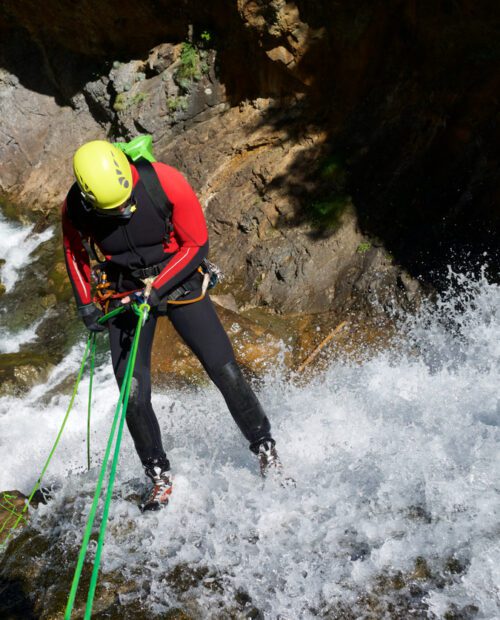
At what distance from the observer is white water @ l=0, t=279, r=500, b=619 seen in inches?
130

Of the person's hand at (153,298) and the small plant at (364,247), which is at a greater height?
the person's hand at (153,298)

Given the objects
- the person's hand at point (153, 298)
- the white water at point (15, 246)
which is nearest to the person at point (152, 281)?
the person's hand at point (153, 298)

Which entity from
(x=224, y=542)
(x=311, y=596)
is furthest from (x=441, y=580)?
(x=224, y=542)

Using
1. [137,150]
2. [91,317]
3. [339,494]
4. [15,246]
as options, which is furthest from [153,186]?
[15,246]

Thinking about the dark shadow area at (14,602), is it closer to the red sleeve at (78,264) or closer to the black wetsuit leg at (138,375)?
the black wetsuit leg at (138,375)

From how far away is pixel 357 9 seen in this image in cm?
679

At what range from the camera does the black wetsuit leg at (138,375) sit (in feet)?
12.4

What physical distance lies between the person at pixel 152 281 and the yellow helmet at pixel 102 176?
27mm

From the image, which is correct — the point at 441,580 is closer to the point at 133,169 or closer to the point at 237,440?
the point at 237,440

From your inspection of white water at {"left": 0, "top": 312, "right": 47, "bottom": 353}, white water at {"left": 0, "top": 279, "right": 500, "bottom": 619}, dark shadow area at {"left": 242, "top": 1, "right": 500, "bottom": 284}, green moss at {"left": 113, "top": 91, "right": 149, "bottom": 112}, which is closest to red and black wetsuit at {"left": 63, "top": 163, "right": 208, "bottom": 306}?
white water at {"left": 0, "top": 279, "right": 500, "bottom": 619}

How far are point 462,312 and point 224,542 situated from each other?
11.2 feet

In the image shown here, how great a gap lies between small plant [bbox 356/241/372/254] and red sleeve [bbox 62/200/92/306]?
3.68 meters

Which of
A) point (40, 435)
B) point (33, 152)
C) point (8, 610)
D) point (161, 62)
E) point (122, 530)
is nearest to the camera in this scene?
point (8, 610)

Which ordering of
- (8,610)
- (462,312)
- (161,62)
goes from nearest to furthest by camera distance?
(8,610) → (462,312) → (161,62)
